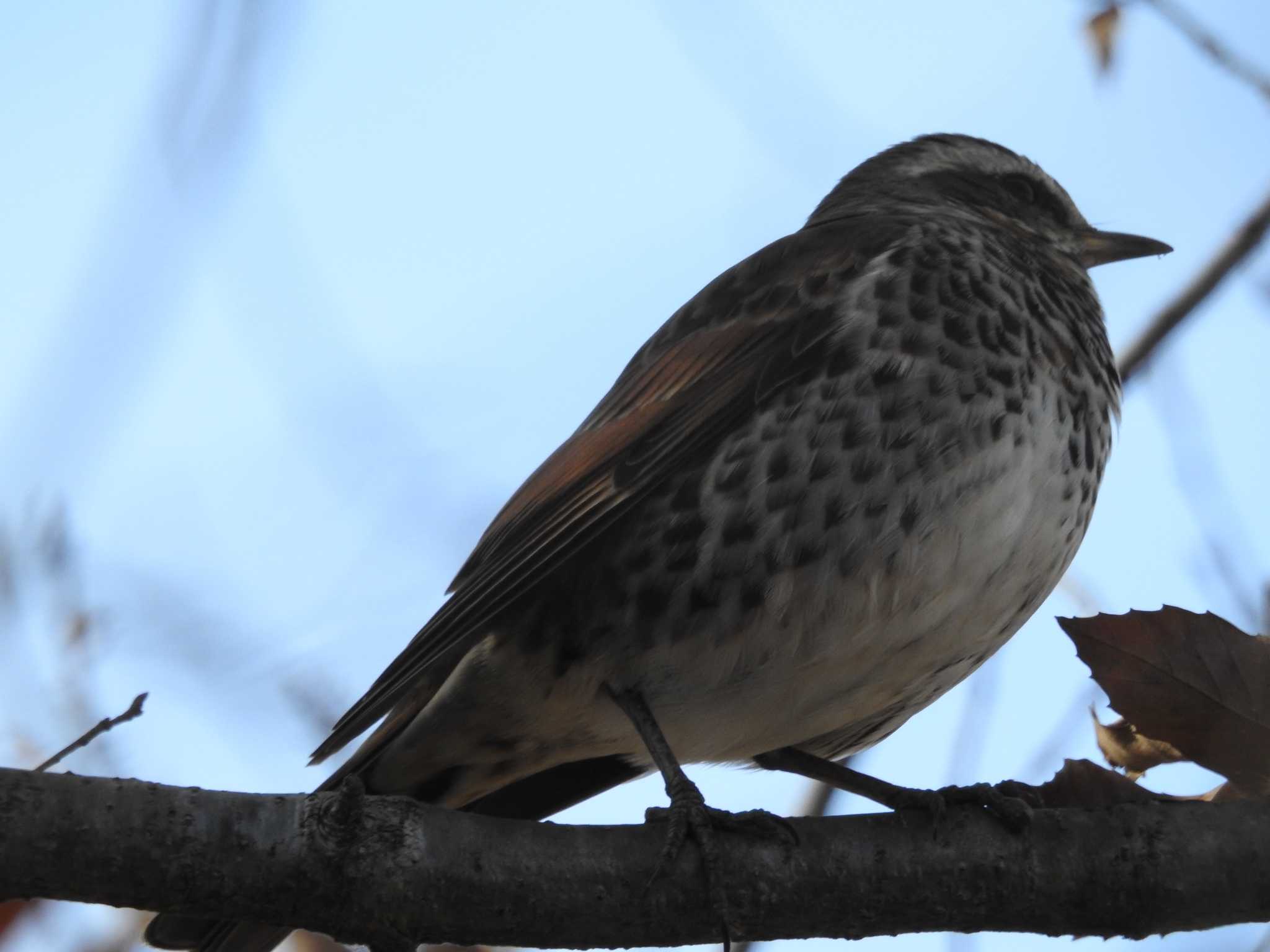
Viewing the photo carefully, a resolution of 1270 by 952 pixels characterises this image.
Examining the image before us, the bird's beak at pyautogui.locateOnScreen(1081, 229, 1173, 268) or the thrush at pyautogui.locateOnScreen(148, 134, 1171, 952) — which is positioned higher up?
the bird's beak at pyautogui.locateOnScreen(1081, 229, 1173, 268)

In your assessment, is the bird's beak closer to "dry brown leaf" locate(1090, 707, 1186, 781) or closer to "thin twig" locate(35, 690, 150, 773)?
"dry brown leaf" locate(1090, 707, 1186, 781)

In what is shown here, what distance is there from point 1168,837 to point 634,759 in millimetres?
1641

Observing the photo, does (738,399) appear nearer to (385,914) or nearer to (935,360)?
(935,360)

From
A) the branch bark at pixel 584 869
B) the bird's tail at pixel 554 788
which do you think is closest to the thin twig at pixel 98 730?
the branch bark at pixel 584 869

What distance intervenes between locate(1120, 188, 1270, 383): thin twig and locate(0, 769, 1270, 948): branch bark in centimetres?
182

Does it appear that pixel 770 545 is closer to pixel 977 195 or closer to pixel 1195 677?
pixel 1195 677

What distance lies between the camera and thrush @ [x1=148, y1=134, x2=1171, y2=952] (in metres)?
3.56

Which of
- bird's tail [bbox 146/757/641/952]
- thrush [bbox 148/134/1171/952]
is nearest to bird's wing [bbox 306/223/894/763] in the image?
thrush [bbox 148/134/1171/952]

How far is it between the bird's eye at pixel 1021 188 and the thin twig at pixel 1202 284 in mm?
976

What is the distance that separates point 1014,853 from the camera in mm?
3082

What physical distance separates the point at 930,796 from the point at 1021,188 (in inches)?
113

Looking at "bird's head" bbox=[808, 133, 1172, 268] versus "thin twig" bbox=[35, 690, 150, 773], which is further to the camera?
"bird's head" bbox=[808, 133, 1172, 268]

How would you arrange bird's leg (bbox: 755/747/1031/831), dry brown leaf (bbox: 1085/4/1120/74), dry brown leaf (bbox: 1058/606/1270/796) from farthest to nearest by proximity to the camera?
dry brown leaf (bbox: 1085/4/1120/74) < bird's leg (bbox: 755/747/1031/831) < dry brown leaf (bbox: 1058/606/1270/796)

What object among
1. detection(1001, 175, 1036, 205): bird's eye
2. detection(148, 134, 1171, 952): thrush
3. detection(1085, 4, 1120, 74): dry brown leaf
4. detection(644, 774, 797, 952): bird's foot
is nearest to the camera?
detection(644, 774, 797, 952): bird's foot
